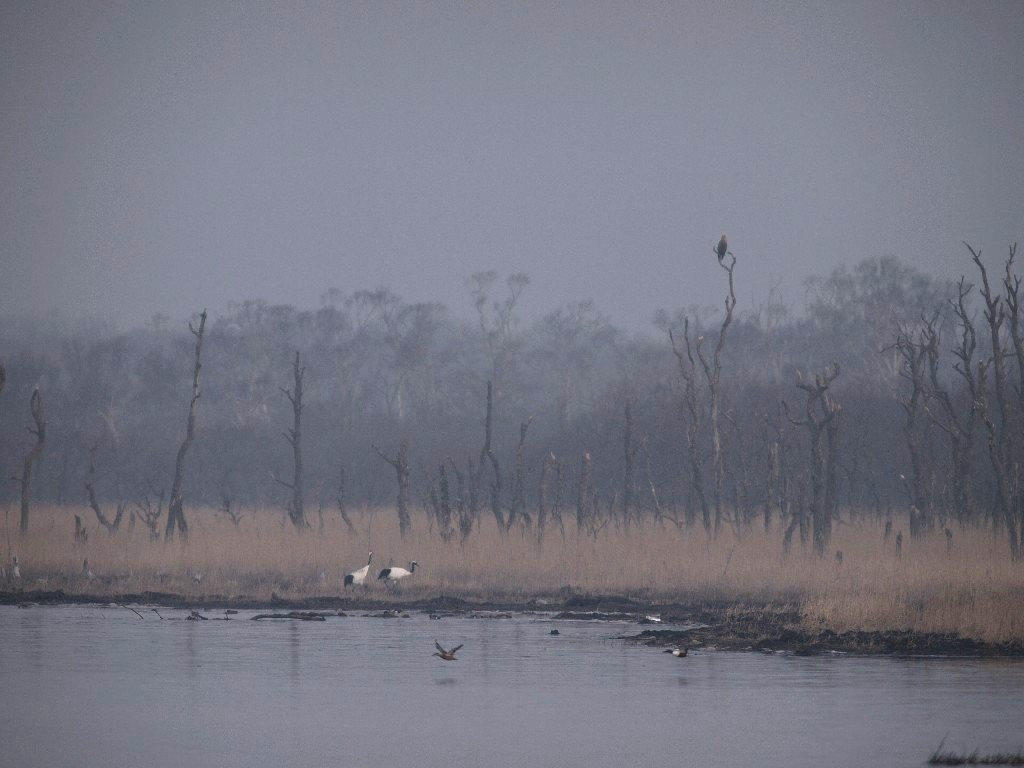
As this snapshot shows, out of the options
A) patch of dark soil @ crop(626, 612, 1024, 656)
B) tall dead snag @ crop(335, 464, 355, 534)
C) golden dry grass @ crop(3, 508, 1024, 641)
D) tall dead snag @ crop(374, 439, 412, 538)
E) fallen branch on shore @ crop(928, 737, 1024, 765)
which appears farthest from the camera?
tall dead snag @ crop(335, 464, 355, 534)

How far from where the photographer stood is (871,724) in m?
13.4

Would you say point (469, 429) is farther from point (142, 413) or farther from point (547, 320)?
point (547, 320)

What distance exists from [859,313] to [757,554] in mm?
73581

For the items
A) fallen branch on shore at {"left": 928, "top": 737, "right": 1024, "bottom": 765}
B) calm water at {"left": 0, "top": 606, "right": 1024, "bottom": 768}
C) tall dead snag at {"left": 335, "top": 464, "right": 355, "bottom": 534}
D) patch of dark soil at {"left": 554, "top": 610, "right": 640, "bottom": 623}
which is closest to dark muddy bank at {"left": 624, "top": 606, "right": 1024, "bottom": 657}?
calm water at {"left": 0, "top": 606, "right": 1024, "bottom": 768}

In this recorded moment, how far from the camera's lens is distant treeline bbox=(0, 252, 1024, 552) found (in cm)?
3375

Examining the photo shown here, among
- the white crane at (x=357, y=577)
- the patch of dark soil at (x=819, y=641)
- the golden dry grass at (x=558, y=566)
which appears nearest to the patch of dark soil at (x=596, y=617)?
the golden dry grass at (x=558, y=566)

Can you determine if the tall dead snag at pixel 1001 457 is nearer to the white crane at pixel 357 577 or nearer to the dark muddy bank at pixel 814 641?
the dark muddy bank at pixel 814 641

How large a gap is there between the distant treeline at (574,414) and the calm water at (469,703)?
35.9 feet

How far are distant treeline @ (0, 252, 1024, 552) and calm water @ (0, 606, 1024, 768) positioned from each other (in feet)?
35.9

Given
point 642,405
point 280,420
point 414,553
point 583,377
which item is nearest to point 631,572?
point 414,553

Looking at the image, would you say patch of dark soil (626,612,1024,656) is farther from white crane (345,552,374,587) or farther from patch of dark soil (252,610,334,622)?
white crane (345,552,374,587)

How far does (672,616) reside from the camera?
76.8ft

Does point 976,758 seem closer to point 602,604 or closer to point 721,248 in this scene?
point 602,604

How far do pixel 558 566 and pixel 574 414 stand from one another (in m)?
60.5
